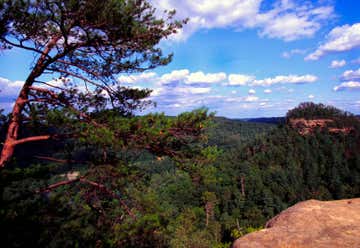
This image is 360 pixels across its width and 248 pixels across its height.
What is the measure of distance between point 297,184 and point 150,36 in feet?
251

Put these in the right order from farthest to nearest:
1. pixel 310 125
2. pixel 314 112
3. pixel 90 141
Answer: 1. pixel 314 112
2. pixel 310 125
3. pixel 90 141

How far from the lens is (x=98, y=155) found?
21.9 feet

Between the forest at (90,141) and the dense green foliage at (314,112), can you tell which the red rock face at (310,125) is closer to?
the dense green foliage at (314,112)

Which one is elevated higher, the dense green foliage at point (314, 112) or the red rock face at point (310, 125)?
the dense green foliage at point (314, 112)

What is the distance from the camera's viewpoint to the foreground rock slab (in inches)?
198

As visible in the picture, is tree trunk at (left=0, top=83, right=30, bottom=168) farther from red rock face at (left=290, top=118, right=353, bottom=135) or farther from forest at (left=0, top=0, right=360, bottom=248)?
red rock face at (left=290, top=118, right=353, bottom=135)

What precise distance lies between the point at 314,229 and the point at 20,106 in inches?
263

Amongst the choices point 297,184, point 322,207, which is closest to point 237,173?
point 297,184

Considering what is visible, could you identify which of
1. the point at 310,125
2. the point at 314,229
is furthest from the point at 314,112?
the point at 314,229

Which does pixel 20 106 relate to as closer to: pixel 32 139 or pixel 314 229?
pixel 32 139

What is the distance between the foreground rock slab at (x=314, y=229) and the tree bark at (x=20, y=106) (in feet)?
16.5

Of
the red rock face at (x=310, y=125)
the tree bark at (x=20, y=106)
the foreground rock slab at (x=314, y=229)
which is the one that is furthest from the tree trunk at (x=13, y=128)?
the red rock face at (x=310, y=125)

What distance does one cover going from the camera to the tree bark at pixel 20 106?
19.3 ft

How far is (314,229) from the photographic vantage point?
572cm
